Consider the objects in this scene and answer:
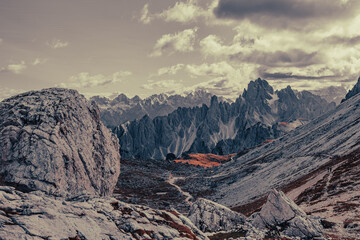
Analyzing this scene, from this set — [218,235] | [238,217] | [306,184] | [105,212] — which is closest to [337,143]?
[306,184]

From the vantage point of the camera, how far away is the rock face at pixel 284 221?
100 ft

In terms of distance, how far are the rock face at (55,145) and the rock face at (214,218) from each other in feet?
64.8

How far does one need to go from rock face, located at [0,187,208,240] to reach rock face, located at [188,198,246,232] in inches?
495

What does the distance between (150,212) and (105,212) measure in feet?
17.6

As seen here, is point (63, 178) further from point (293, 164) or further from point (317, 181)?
point (293, 164)

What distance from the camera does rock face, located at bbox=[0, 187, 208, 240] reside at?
1870cm

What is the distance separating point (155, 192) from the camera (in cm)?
11550

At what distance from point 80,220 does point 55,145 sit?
24088mm

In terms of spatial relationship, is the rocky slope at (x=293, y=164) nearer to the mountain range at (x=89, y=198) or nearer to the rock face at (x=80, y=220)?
the mountain range at (x=89, y=198)

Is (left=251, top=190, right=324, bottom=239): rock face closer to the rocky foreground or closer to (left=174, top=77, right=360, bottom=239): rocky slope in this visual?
the rocky foreground

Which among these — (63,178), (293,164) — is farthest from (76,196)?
(293,164)

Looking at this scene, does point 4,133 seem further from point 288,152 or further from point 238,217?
point 288,152

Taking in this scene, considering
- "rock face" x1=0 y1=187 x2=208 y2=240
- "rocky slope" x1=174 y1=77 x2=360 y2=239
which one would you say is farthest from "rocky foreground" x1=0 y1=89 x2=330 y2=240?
"rocky slope" x1=174 y1=77 x2=360 y2=239

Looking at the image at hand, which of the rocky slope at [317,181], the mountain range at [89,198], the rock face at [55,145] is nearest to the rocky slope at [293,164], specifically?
the rocky slope at [317,181]
